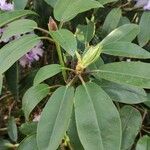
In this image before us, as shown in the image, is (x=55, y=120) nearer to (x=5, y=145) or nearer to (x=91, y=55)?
(x=91, y=55)

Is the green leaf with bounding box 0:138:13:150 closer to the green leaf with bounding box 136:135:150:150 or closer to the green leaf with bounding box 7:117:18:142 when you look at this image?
the green leaf with bounding box 7:117:18:142

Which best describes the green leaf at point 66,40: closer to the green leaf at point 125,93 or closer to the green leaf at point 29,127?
the green leaf at point 125,93

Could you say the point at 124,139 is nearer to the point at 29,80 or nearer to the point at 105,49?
the point at 105,49

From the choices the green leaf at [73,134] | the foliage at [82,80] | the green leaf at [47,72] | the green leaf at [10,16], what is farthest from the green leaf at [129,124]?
the green leaf at [10,16]

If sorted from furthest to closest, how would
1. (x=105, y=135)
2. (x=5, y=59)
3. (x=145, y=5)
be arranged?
(x=145, y=5) → (x=5, y=59) → (x=105, y=135)

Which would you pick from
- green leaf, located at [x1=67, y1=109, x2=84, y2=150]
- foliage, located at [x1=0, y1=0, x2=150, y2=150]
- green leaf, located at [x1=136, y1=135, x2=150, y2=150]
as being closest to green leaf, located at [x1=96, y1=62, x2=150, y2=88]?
foliage, located at [x1=0, y1=0, x2=150, y2=150]

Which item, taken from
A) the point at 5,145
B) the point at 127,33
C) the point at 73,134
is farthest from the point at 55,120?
the point at 5,145

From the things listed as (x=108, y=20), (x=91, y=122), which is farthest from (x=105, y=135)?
(x=108, y=20)
